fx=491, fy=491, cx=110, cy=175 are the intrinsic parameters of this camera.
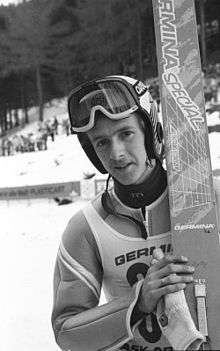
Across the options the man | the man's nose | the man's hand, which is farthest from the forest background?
the man's hand

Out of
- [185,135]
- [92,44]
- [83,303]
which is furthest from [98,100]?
[92,44]

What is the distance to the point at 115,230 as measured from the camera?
2111 millimetres

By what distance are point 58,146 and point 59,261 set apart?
22685 millimetres

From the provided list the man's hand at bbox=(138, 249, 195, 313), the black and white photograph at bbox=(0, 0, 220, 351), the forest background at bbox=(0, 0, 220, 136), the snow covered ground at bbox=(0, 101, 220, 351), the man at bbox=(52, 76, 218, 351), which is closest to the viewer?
the man's hand at bbox=(138, 249, 195, 313)

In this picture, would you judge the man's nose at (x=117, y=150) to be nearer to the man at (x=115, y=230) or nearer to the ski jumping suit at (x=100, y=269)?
the man at (x=115, y=230)

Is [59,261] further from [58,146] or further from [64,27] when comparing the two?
[64,27]

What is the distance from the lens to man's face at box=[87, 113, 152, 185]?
197 cm

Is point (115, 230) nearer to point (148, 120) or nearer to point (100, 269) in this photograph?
point (100, 269)

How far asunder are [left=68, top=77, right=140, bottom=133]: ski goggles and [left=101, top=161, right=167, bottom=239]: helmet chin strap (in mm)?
296

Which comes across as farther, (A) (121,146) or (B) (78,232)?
(B) (78,232)

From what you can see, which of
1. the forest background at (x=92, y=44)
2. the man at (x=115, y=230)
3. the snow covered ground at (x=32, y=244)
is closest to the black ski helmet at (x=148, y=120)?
the man at (x=115, y=230)

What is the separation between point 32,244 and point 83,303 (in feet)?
28.9

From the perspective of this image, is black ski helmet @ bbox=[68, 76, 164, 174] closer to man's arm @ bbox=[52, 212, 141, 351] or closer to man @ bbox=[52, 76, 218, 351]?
man @ bbox=[52, 76, 218, 351]

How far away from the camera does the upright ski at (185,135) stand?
1911mm
